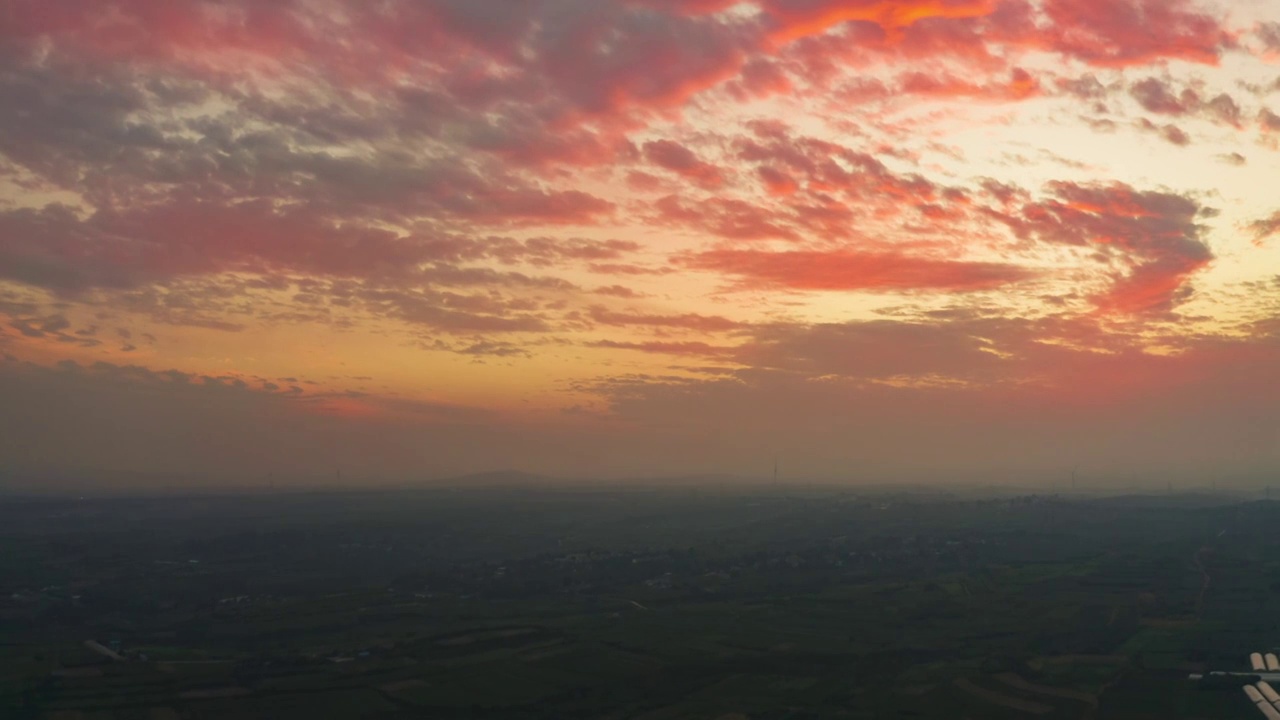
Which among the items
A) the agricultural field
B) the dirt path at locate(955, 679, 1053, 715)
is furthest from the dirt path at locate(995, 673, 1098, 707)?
the dirt path at locate(955, 679, 1053, 715)

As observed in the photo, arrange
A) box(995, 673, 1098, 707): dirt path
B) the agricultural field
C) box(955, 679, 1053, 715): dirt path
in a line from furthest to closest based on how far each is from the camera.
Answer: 1. the agricultural field
2. box(995, 673, 1098, 707): dirt path
3. box(955, 679, 1053, 715): dirt path

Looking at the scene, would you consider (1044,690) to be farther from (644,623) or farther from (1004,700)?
(644,623)

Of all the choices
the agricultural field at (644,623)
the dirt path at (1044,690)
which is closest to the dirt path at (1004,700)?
the agricultural field at (644,623)

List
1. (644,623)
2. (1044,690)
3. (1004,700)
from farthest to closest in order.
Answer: (644,623) → (1044,690) → (1004,700)

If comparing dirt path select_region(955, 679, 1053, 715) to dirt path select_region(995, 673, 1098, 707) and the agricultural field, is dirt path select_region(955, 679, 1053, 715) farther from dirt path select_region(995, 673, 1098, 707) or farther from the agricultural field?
dirt path select_region(995, 673, 1098, 707)

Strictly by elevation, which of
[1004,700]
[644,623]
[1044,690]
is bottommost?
[644,623]

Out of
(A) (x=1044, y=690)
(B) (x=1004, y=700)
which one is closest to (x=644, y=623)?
(B) (x=1004, y=700)

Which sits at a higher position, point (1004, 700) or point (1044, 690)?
point (1044, 690)

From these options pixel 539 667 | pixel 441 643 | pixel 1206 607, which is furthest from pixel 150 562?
pixel 1206 607

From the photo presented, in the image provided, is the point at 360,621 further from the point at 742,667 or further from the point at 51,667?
the point at 742,667
